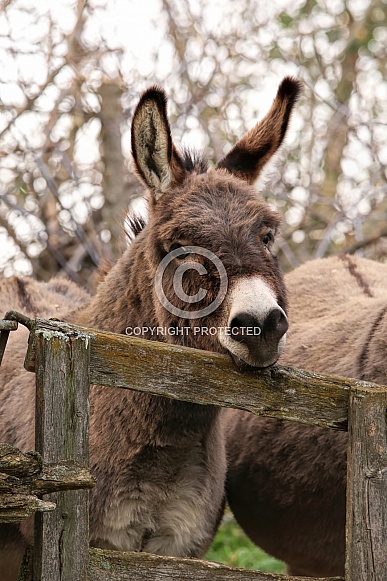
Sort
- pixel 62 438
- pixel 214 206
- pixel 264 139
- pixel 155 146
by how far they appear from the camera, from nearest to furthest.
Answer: pixel 62 438, pixel 214 206, pixel 155 146, pixel 264 139

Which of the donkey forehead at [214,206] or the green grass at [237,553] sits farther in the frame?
the green grass at [237,553]

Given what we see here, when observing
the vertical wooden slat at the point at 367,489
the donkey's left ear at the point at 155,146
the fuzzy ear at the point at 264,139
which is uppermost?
the fuzzy ear at the point at 264,139

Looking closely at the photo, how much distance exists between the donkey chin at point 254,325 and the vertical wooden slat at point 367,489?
40 centimetres

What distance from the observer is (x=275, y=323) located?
3.21m

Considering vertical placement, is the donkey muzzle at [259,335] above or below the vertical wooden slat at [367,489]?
above

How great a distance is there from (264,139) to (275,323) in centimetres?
145

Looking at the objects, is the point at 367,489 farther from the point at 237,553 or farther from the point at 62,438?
the point at 237,553

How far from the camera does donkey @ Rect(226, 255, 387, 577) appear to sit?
182 inches

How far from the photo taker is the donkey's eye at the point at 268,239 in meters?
3.82

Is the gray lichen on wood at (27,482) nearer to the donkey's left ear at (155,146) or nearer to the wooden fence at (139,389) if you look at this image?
the wooden fence at (139,389)

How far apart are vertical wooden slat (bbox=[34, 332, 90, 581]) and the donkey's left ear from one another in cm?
143

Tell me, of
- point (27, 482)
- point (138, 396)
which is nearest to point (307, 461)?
point (138, 396)

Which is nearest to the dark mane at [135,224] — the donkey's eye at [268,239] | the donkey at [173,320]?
the donkey at [173,320]

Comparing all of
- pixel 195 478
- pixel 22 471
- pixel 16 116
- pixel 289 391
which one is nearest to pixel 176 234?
A: pixel 289 391
